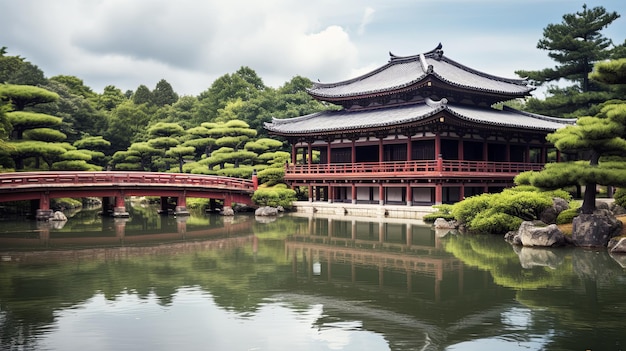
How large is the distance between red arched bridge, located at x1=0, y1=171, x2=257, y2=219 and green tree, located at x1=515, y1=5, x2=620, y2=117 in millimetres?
27864

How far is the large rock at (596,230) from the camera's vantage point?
2128 cm

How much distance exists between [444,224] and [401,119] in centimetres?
956

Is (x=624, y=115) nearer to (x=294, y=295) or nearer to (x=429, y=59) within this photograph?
(x=294, y=295)

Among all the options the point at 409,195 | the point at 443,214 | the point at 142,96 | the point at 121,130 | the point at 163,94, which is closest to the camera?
the point at 443,214

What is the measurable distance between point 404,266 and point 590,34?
40.3 m

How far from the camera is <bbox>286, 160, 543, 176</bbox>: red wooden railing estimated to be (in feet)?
114

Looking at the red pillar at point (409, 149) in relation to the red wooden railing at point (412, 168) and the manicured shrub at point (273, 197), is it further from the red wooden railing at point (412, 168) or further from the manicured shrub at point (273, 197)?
the manicured shrub at point (273, 197)

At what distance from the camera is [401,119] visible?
1435 inches

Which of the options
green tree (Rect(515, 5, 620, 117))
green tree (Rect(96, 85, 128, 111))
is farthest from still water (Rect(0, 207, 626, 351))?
green tree (Rect(96, 85, 128, 111))

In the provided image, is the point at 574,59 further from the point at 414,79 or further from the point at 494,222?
the point at 494,222

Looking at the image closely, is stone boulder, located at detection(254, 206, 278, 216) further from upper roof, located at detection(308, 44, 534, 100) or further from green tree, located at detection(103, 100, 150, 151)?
green tree, located at detection(103, 100, 150, 151)

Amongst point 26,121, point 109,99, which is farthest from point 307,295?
point 109,99

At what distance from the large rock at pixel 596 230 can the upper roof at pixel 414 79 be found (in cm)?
1922

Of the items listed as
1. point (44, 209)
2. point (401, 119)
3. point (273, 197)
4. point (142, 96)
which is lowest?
point (44, 209)
